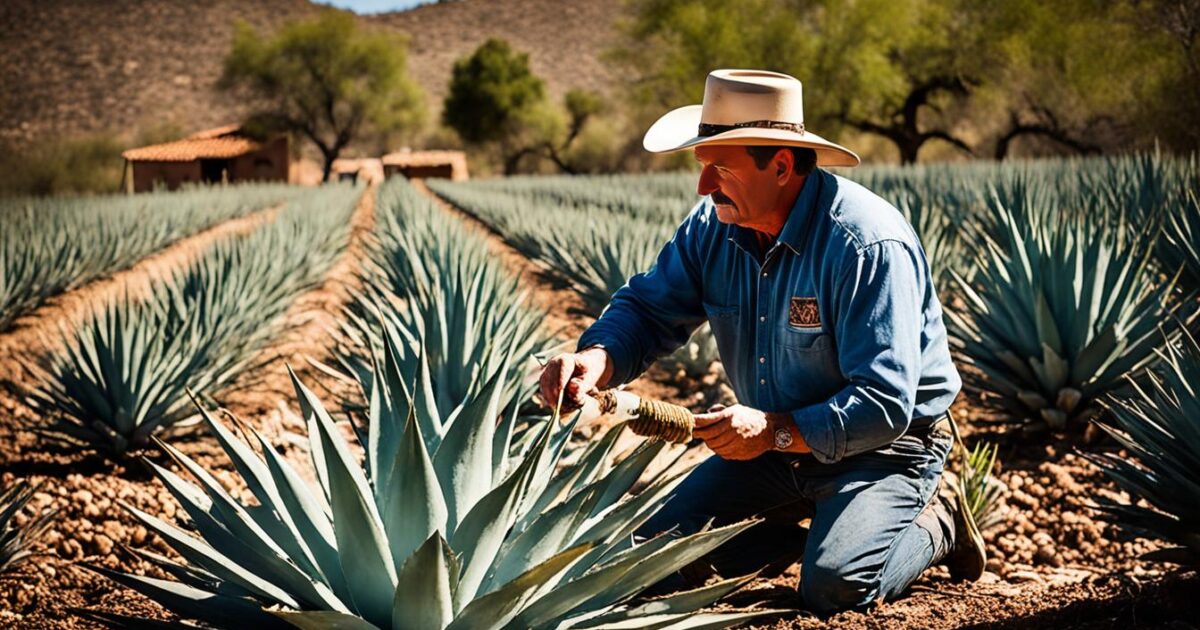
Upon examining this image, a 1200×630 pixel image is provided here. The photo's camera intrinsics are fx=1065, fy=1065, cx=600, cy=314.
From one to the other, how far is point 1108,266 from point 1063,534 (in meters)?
1.51

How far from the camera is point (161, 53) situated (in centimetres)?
7188

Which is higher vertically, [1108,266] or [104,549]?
[1108,266]

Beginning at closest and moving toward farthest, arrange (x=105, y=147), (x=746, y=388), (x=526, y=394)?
(x=746, y=388), (x=526, y=394), (x=105, y=147)

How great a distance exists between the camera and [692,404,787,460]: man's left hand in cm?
221

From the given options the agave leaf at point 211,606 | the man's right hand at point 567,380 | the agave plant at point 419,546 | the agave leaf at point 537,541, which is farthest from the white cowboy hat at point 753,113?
the agave leaf at point 211,606

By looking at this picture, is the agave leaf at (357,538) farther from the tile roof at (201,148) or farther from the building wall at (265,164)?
the building wall at (265,164)

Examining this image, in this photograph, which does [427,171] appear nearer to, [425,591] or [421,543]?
[421,543]

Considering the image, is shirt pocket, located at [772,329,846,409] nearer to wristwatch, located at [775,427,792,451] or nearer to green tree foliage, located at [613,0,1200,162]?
wristwatch, located at [775,427,792,451]

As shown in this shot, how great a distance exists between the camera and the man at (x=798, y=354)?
2355 mm

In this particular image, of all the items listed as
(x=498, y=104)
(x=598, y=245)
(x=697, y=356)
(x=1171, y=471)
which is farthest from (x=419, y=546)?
(x=498, y=104)

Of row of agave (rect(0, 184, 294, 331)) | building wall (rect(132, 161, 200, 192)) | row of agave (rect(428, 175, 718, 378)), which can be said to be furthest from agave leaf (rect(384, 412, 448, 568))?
building wall (rect(132, 161, 200, 192))

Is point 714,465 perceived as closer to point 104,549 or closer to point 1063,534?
point 1063,534

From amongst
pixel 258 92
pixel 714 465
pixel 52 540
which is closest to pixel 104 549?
pixel 52 540

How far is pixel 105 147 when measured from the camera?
44.1m
